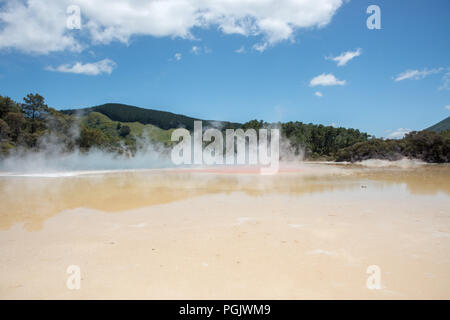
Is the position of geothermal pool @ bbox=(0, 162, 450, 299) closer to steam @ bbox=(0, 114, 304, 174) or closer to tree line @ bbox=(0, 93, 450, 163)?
steam @ bbox=(0, 114, 304, 174)

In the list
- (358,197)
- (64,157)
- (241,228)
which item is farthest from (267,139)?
(241,228)

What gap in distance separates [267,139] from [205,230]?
198 ft

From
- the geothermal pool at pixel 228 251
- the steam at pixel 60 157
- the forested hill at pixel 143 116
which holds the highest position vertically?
the forested hill at pixel 143 116

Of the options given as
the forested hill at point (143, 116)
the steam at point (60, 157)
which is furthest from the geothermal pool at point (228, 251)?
the forested hill at point (143, 116)

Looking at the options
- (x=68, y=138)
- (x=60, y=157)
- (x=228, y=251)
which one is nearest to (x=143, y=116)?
(x=68, y=138)

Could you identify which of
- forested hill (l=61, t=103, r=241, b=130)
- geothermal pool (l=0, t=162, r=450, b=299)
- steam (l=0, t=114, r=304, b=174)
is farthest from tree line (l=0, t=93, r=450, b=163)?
forested hill (l=61, t=103, r=241, b=130)

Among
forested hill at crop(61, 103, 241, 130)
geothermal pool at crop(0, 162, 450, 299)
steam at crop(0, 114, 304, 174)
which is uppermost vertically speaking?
forested hill at crop(61, 103, 241, 130)

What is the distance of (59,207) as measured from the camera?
7.48 metres

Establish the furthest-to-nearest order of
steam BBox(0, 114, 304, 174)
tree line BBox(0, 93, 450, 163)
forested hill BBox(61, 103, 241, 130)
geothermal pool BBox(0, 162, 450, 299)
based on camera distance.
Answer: forested hill BBox(61, 103, 241, 130) → tree line BBox(0, 93, 450, 163) → steam BBox(0, 114, 304, 174) → geothermal pool BBox(0, 162, 450, 299)

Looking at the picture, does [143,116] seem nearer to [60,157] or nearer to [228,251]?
[60,157]

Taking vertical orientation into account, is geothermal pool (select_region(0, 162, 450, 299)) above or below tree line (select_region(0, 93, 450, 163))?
below

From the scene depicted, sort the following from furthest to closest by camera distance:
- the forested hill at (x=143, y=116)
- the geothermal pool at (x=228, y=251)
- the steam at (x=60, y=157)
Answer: the forested hill at (x=143, y=116) → the steam at (x=60, y=157) → the geothermal pool at (x=228, y=251)

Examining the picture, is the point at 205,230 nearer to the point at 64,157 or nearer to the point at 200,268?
the point at 200,268

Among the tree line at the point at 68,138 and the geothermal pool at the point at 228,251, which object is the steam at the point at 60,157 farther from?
the geothermal pool at the point at 228,251
